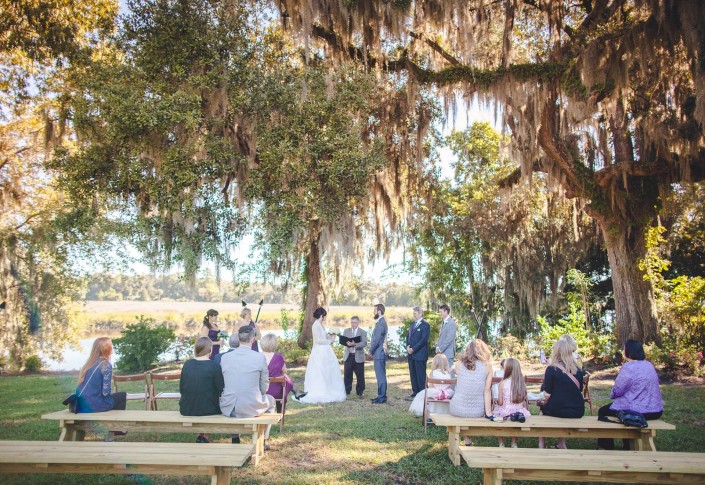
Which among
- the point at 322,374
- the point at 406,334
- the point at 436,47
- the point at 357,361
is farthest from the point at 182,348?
the point at 436,47

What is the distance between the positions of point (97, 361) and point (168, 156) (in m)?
5.78

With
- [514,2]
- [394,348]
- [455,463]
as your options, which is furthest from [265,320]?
[455,463]

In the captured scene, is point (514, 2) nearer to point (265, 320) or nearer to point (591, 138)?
point (591, 138)

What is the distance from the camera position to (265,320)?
38.6 metres

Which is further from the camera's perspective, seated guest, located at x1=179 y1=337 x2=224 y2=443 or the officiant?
the officiant

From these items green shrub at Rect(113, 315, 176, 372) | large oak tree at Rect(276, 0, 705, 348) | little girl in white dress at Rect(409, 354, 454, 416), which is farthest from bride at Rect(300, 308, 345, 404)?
large oak tree at Rect(276, 0, 705, 348)

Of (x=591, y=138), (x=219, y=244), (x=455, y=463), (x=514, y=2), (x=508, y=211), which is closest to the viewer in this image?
(x=455, y=463)

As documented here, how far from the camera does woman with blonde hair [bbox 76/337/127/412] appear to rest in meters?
5.16

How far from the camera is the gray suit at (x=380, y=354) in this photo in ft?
27.7

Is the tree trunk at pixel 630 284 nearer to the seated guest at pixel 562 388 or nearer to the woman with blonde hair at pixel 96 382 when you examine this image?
the seated guest at pixel 562 388

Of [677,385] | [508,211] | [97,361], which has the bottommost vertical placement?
[677,385]

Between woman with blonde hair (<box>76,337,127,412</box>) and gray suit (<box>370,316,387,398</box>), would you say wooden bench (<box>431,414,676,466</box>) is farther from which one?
woman with blonde hair (<box>76,337,127,412</box>)

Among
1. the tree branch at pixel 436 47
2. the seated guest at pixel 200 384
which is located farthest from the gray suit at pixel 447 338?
the tree branch at pixel 436 47

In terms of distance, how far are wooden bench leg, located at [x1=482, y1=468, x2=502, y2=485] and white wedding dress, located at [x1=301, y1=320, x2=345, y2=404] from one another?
4.88 meters
